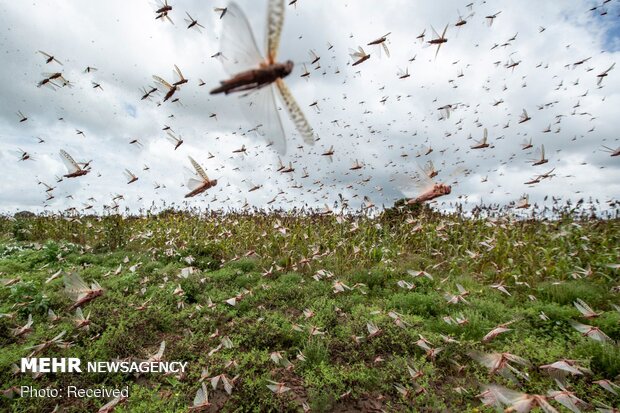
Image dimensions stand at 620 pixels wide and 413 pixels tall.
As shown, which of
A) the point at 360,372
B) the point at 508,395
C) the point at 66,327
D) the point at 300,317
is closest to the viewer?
the point at 508,395

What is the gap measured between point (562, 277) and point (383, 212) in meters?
4.99

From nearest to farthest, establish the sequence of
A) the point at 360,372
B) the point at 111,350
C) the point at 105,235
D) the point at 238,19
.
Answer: the point at 238,19, the point at 360,372, the point at 111,350, the point at 105,235

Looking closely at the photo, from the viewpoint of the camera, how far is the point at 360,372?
3729 millimetres

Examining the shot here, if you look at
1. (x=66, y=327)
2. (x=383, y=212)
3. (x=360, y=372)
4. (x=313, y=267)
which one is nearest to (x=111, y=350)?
(x=66, y=327)

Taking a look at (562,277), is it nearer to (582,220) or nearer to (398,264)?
(398,264)

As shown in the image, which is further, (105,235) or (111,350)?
(105,235)

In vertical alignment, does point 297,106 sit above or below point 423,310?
above

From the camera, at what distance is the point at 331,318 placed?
192 inches

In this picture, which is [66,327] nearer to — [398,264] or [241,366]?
[241,366]

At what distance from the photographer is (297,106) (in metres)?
0.89

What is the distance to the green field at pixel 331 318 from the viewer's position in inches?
139

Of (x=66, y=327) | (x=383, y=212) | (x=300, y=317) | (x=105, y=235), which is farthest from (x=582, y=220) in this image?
(x=105, y=235)

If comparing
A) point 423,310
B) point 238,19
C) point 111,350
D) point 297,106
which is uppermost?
Answer: point 238,19

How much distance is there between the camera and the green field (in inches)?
139
